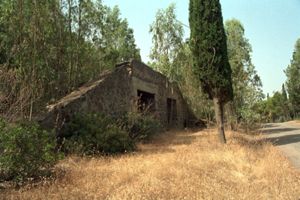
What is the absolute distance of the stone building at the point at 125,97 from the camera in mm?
13801

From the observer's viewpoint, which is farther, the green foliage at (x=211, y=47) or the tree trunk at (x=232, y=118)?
the tree trunk at (x=232, y=118)

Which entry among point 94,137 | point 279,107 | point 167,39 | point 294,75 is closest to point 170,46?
point 167,39

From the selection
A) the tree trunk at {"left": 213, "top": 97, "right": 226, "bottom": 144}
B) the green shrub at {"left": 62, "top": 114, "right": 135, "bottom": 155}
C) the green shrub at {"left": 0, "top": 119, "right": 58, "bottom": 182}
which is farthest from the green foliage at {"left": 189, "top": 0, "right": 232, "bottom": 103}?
the green shrub at {"left": 0, "top": 119, "right": 58, "bottom": 182}

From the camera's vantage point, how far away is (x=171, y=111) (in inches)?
1049

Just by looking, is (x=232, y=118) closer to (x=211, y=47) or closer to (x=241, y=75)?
(x=241, y=75)

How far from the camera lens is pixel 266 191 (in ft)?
24.0

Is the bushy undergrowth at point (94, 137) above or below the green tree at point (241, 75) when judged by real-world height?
below

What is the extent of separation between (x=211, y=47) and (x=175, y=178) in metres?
8.22

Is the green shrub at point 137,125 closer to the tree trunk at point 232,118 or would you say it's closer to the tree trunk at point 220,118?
the tree trunk at point 220,118

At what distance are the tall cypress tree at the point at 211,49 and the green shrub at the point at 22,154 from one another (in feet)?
27.8

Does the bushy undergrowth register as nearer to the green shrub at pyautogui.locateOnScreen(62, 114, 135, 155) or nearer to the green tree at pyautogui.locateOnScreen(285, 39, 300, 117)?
the green shrub at pyautogui.locateOnScreen(62, 114, 135, 155)

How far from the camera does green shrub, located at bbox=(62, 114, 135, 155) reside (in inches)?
473

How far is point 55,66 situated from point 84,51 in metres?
2.81

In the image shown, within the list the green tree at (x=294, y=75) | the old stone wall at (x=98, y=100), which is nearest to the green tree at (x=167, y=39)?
the old stone wall at (x=98, y=100)
